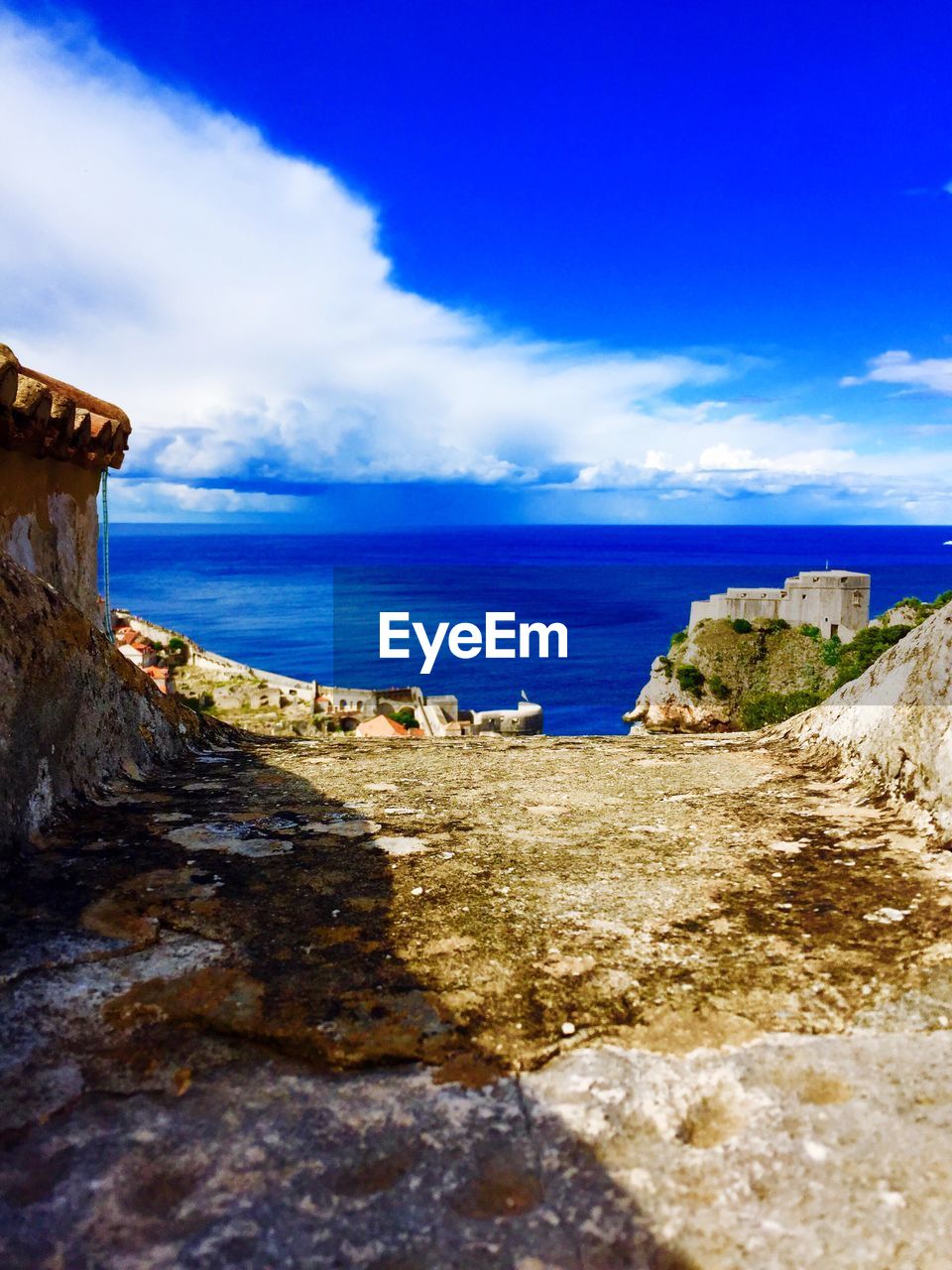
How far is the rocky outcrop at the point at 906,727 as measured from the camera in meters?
2.98

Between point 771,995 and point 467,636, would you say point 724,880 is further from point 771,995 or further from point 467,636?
point 467,636

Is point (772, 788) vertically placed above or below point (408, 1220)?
above

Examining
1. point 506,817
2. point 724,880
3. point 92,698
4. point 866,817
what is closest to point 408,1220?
point 724,880

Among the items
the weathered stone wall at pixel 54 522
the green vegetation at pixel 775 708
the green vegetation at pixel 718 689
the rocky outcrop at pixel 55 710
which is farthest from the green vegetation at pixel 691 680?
the rocky outcrop at pixel 55 710

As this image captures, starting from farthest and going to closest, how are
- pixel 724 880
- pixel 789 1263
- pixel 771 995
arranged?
pixel 724 880 → pixel 771 995 → pixel 789 1263

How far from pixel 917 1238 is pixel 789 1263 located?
0.19 meters

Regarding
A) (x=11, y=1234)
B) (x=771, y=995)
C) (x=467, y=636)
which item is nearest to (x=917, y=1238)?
(x=771, y=995)

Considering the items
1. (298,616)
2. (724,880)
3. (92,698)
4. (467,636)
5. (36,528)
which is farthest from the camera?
(298,616)

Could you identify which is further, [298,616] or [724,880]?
[298,616]

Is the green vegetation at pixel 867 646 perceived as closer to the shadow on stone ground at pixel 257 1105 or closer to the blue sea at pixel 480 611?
the blue sea at pixel 480 611

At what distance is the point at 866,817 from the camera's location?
3135 millimetres

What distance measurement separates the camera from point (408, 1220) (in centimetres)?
138

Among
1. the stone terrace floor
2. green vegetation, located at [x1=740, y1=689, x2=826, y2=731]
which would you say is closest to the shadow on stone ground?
the stone terrace floor

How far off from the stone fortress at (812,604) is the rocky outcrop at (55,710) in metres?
53.0
